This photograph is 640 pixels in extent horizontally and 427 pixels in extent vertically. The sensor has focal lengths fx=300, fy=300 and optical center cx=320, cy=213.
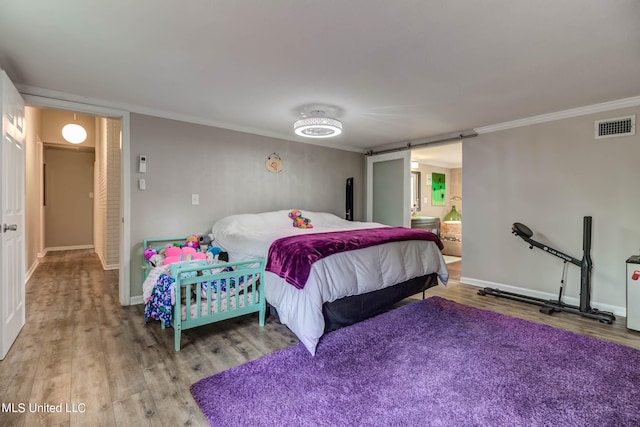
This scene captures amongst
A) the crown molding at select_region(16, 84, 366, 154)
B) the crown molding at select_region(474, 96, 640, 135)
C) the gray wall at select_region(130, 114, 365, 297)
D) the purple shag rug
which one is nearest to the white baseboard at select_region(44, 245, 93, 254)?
the gray wall at select_region(130, 114, 365, 297)

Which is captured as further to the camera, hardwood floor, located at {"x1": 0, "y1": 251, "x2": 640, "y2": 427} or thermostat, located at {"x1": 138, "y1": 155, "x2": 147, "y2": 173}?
thermostat, located at {"x1": 138, "y1": 155, "x2": 147, "y2": 173}

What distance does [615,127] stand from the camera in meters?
3.10

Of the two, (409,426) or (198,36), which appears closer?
(409,426)

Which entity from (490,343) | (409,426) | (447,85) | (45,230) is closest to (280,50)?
(447,85)

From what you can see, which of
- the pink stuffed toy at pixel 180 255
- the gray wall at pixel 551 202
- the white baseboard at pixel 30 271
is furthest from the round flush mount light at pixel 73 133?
the gray wall at pixel 551 202

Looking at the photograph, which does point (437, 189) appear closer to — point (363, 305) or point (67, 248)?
point (363, 305)

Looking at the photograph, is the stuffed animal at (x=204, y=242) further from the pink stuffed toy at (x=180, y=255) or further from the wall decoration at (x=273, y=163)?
the wall decoration at (x=273, y=163)

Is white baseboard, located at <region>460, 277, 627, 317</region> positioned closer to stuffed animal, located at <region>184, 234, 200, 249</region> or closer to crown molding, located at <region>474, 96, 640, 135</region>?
crown molding, located at <region>474, 96, 640, 135</region>

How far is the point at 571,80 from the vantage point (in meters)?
2.54

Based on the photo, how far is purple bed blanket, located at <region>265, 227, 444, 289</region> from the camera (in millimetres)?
2332

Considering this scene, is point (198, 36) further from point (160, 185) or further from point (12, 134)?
point (160, 185)

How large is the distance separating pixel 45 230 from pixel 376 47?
7.96 meters

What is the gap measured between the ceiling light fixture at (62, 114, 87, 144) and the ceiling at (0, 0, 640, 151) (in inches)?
146

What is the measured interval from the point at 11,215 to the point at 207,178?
187 centimetres
